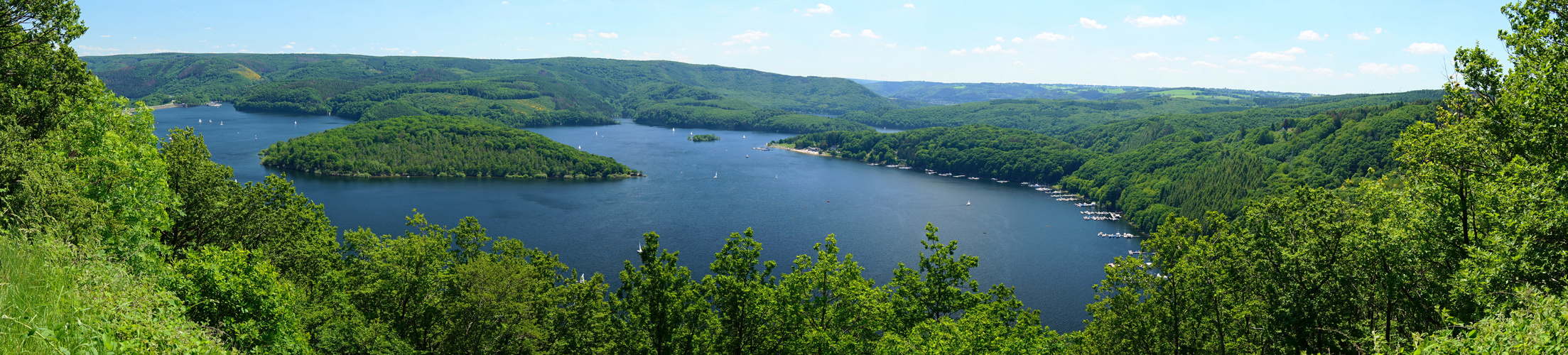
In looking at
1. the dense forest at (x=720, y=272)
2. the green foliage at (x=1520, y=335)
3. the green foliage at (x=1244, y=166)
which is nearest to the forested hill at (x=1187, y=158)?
the green foliage at (x=1244, y=166)

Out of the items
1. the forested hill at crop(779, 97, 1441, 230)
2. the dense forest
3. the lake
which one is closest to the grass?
the dense forest

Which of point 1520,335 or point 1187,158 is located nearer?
point 1520,335

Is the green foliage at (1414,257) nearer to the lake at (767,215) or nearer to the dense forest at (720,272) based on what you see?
the dense forest at (720,272)

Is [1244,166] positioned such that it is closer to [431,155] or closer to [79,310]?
[79,310]

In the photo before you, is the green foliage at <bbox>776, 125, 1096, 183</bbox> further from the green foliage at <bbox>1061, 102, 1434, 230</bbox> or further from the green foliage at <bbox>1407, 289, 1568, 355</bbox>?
the green foliage at <bbox>1407, 289, 1568, 355</bbox>

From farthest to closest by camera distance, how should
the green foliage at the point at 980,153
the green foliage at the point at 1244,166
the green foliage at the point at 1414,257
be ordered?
the green foliage at the point at 980,153
the green foliage at the point at 1244,166
the green foliage at the point at 1414,257

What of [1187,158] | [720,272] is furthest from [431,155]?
[1187,158]
